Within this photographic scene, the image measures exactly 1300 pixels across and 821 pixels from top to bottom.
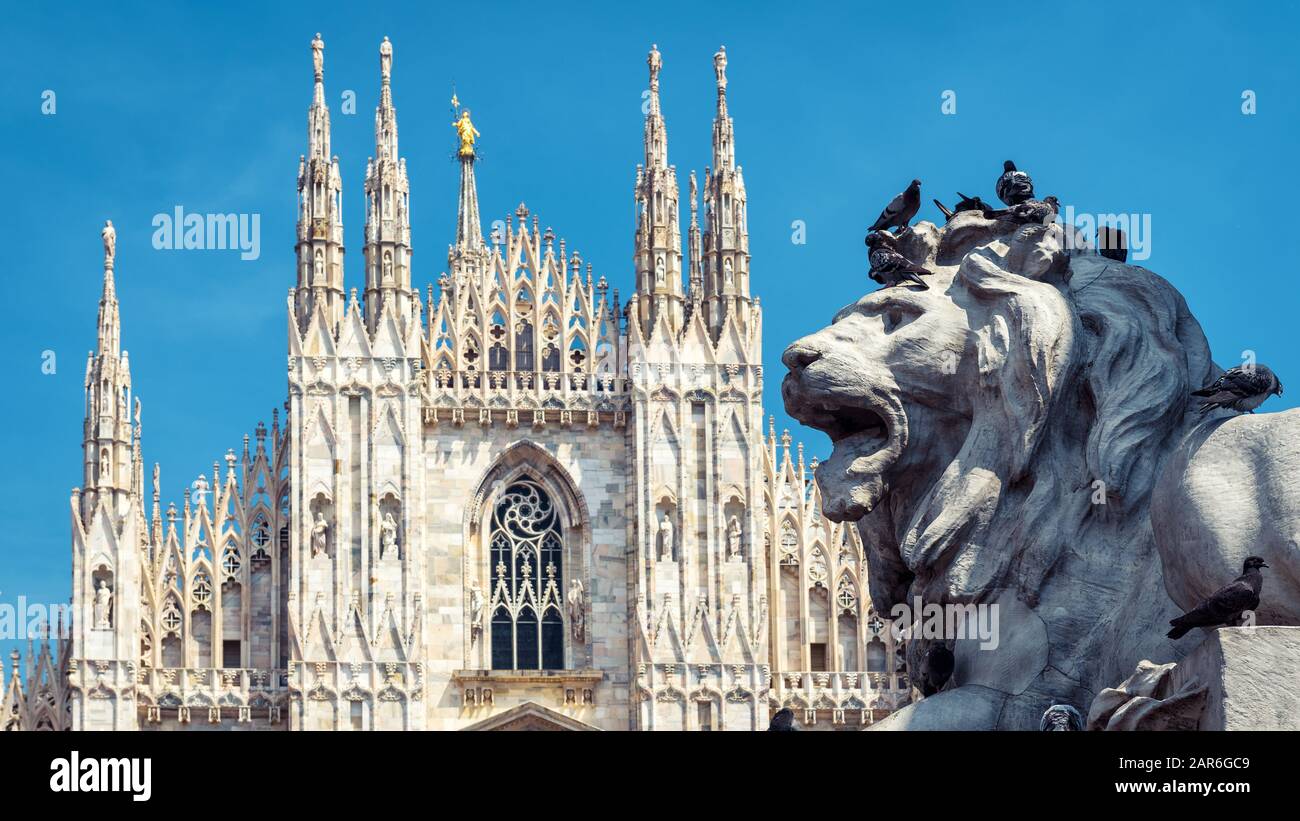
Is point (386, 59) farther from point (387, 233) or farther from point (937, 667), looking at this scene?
point (937, 667)

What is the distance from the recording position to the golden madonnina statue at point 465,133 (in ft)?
131

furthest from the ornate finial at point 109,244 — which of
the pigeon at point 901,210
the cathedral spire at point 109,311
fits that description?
the pigeon at point 901,210

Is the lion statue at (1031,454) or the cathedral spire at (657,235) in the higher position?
the cathedral spire at (657,235)

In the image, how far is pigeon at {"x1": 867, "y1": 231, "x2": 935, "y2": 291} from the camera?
530 centimetres

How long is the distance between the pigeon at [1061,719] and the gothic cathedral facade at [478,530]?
24.4 metres

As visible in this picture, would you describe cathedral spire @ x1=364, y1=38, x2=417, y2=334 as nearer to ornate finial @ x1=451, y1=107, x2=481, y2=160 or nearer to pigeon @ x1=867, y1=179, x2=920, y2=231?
ornate finial @ x1=451, y1=107, x2=481, y2=160

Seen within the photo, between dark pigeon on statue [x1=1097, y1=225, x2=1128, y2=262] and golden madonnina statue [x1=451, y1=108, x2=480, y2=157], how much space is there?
114 ft

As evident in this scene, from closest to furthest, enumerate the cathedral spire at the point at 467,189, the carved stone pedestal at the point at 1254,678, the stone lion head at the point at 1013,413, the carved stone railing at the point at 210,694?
the carved stone pedestal at the point at 1254,678 < the stone lion head at the point at 1013,413 < the carved stone railing at the point at 210,694 < the cathedral spire at the point at 467,189

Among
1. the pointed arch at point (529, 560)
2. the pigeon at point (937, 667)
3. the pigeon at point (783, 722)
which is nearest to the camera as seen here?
the pigeon at point (783, 722)

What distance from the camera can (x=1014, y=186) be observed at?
17.4 feet

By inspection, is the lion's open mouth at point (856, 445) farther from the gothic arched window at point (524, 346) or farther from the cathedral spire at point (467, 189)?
the cathedral spire at point (467, 189)

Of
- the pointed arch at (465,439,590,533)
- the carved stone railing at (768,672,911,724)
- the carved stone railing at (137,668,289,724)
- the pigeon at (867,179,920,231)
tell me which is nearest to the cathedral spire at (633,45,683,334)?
the pointed arch at (465,439,590,533)
